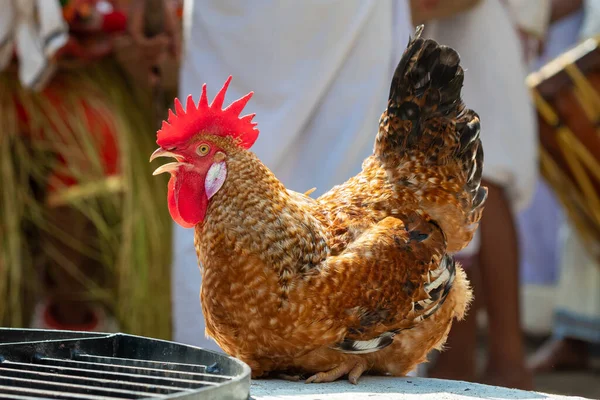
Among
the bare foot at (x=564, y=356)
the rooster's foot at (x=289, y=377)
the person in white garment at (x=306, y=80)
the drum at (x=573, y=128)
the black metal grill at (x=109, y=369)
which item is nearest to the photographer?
the black metal grill at (x=109, y=369)

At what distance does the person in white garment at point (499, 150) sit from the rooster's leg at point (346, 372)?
1.57 m

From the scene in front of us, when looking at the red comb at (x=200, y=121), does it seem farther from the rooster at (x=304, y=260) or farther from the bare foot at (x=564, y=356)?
the bare foot at (x=564, y=356)

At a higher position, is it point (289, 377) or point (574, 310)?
point (574, 310)

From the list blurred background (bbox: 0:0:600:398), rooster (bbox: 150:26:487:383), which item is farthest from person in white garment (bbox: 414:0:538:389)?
rooster (bbox: 150:26:487:383)

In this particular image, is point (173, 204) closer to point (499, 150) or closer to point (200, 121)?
point (200, 121)

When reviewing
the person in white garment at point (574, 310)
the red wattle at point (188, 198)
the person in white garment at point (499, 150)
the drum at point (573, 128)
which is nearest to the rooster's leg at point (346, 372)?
the red wattle at point (188, 198)

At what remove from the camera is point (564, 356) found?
202 inches

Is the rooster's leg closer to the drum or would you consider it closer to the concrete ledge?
the concrete ledge

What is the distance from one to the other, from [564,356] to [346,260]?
355cm

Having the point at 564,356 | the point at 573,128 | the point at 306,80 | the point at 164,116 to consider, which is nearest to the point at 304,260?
the point at 306,80

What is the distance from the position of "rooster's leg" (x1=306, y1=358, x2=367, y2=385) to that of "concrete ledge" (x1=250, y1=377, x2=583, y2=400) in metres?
0.02

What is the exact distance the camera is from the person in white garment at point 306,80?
304cm

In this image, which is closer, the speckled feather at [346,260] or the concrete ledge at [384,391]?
the concrete ledge at [384,391]

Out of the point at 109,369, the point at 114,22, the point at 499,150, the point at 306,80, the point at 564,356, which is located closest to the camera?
the point at 109,369
